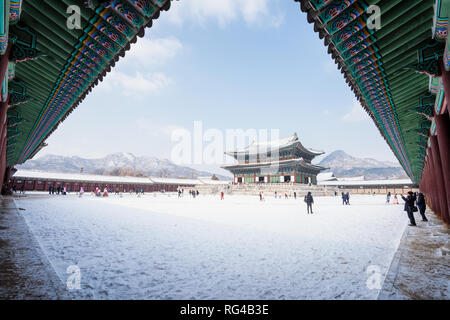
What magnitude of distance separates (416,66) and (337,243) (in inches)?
167

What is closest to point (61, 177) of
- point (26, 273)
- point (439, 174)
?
point (26, 273)

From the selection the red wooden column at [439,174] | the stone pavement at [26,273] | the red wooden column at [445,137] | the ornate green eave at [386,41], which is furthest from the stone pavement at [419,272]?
the stone pavement at [26,273]

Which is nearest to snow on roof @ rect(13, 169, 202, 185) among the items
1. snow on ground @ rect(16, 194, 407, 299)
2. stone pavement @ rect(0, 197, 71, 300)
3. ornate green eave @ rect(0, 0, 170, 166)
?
snow on ground @ rect(16, 194, 407, 299)

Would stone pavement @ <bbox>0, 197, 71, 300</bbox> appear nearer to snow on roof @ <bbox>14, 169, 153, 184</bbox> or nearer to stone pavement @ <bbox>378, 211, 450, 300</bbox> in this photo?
stone pavement @ <bbox>378, 211, 450, 300</bbox>

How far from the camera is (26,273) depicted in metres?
3.36

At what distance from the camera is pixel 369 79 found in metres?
5.54

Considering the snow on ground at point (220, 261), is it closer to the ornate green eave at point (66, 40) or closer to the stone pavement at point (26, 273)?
the stone pavement at point (26, 273)

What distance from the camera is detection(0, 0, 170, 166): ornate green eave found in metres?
3.73

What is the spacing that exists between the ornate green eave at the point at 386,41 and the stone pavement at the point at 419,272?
11.6 ft

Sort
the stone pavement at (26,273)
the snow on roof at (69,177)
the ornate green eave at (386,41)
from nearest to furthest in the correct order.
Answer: the stone pavement at (26,273) → the ornate green eave at (386,41) → the snow on roof at (69,177)

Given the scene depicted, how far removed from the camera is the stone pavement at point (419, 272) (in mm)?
2826

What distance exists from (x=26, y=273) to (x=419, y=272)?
612 cm
